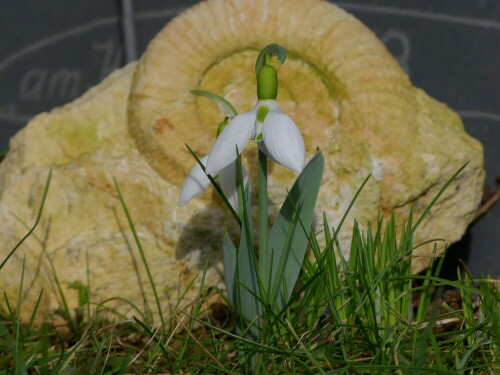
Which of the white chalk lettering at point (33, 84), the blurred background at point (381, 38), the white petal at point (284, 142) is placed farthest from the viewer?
the white chalk lettering at point (33, 84)

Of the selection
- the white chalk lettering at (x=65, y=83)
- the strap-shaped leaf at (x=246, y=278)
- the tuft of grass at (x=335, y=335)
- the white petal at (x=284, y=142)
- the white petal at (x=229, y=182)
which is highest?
the white petal at (x=284, y=142)

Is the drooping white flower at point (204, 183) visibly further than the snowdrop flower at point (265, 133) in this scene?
Yes

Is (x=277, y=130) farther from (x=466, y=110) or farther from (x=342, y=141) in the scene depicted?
(x=466, y=110)

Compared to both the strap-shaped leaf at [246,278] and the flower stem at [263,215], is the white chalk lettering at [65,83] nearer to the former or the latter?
the strap-shaped leaf at [246,278]

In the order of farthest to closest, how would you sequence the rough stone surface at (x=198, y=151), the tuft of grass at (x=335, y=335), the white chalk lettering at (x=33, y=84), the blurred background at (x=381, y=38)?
the white chalk lettering at (x=33, y=84)
the blurred background at (x=381, y=38)
the rough stone surface at (x=198, y=151)
the tuft of grass at (x=335, y=335)

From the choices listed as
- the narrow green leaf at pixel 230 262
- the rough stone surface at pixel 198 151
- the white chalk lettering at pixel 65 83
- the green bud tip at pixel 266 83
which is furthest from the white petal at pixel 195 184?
the white chalk lettering at pixel 65 83

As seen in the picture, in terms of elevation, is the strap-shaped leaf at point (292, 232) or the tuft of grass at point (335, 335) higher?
the strap-shaped leaf at point (292, 232)
